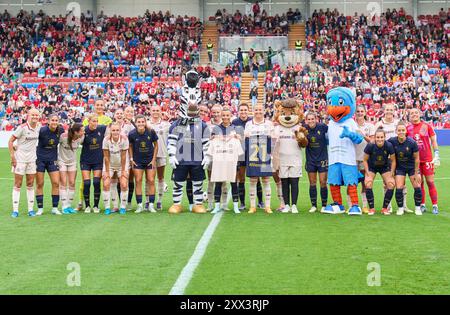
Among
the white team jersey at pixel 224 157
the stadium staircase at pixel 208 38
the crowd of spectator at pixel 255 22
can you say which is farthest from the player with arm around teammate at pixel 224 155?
the crowd of spectator at pixel 255 22

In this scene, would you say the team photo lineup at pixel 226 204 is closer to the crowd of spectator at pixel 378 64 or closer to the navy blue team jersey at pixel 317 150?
the navy blue team jersey at pixel 317 150

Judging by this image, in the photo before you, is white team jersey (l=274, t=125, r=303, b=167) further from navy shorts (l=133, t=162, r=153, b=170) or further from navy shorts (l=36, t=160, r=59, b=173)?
navy shorts (l=36, t=160, r=59, b=173)

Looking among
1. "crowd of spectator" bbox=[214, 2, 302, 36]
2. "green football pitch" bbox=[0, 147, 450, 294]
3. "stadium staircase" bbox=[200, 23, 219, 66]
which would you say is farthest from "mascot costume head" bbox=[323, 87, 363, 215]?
"crowd of spectator" bbox=[214, 2, 302, 36]

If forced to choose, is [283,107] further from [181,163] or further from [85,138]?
[85,138]

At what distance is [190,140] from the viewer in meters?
12.8

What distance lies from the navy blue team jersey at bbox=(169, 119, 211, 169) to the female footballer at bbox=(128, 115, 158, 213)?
386 mm

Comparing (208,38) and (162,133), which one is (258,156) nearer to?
(162,133)

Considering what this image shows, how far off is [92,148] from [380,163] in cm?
479

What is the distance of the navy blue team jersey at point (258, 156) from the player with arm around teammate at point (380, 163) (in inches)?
62.6

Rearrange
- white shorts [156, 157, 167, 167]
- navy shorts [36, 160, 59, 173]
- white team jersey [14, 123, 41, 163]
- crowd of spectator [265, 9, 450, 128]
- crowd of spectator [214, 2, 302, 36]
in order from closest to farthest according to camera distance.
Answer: white team jersey [14, 123, 41, 163], navy shorts [36, 160, 59, 173], white shorts [156, 157, 167, 167], crowd of spectator [265, 9, 450, 128], crowd of spectator [214, 2, 302, 36]

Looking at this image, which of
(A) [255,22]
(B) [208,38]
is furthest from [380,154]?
(A) [255,22]

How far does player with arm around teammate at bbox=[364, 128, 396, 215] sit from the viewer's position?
12.3 meters

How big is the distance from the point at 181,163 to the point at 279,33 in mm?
34648
